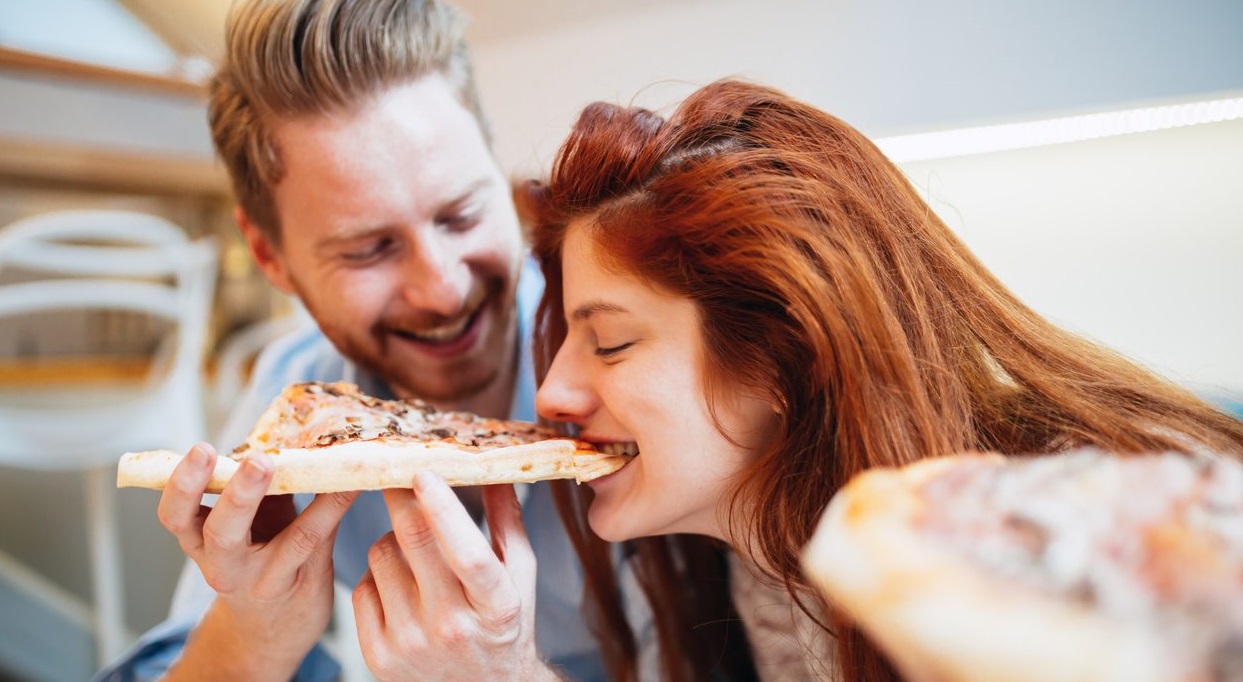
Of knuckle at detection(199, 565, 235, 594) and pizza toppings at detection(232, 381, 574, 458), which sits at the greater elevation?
pizza toppings at detection(232, 381, 574, 458)

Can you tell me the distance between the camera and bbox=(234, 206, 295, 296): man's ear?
5.07 ft

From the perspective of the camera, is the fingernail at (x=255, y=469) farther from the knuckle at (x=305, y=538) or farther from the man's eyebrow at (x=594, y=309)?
the man's eyebrow at (x=594, y=309)

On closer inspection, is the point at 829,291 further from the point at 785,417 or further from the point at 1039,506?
the point at 1039,506

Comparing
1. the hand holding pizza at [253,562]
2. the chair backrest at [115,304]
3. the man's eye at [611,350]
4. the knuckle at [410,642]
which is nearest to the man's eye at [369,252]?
the hand holding pizza at [253,562]

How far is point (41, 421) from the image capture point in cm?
221

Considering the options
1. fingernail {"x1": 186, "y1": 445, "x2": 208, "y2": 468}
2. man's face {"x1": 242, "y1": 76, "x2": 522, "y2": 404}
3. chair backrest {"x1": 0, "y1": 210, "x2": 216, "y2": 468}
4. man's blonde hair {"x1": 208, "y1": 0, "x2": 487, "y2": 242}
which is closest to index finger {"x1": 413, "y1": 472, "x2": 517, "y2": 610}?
fingernail {"x1": 186, "y1": 445, "x2": 208, "y2": 468}

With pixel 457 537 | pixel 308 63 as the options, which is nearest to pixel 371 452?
→ pixel 457 537

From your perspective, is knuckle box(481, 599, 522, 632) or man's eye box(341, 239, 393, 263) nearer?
knuckle box(481, 599, 522, 632)

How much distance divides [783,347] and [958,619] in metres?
0.52

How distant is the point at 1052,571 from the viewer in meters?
0.43

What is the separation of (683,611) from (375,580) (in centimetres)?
49

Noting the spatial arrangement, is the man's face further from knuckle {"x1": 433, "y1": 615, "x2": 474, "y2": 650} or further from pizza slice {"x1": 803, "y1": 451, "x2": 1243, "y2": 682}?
pizza slice {"x1": 803, "y1": 451, "x2": 1243, "y2": 682}

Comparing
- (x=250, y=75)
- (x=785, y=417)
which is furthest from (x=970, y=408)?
(x=250, y=75)

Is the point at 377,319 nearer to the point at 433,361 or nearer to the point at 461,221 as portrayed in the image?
the point at 433,361
